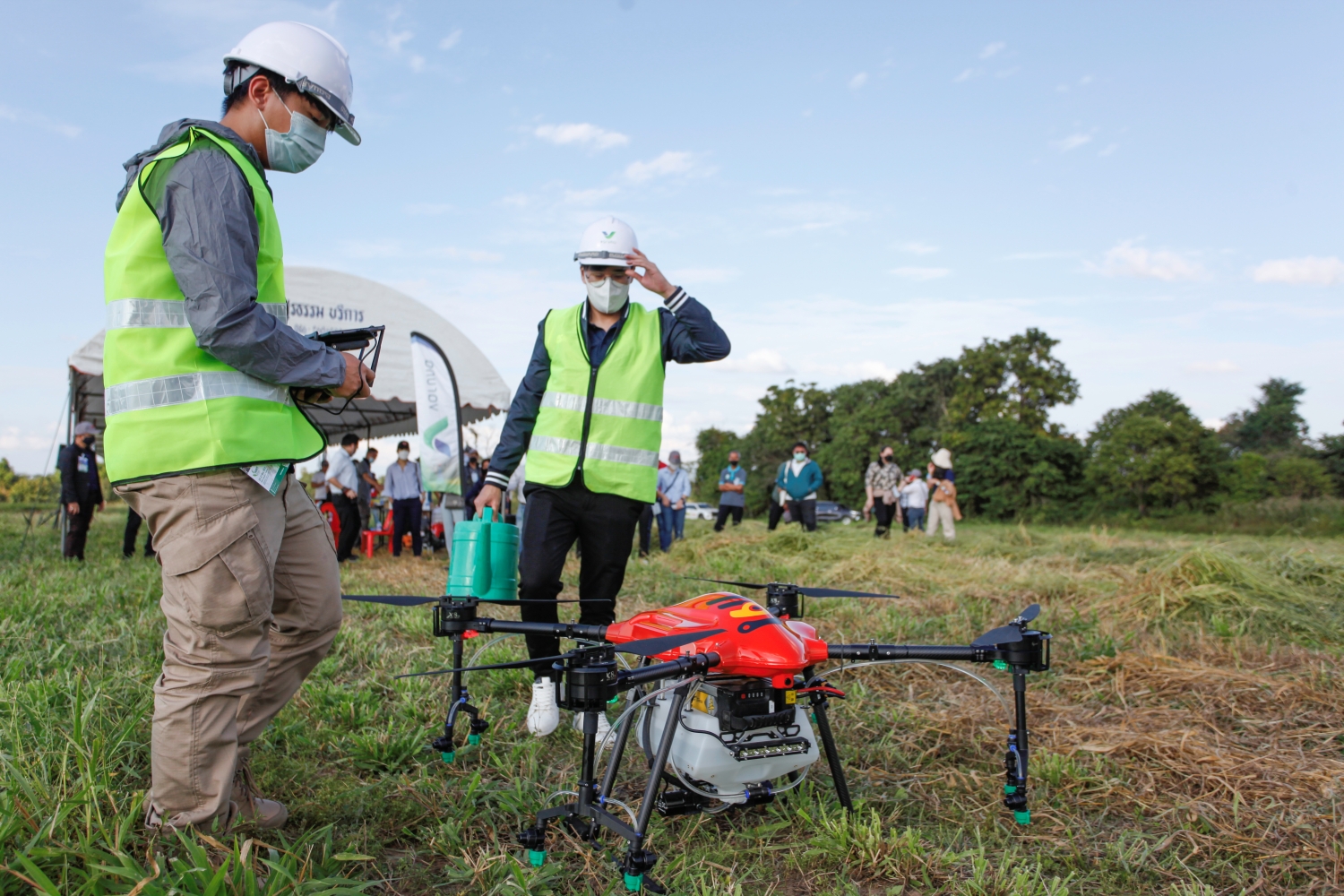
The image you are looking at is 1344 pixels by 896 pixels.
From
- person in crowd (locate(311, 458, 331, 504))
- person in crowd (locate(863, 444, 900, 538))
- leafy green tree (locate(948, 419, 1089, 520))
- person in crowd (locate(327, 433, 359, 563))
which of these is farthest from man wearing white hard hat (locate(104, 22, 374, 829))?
leafy green tree (locate(948, 419, 1089, 520))

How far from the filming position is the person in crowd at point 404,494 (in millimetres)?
12070

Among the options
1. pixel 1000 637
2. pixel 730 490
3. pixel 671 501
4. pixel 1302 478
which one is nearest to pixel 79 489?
pixel 671 501

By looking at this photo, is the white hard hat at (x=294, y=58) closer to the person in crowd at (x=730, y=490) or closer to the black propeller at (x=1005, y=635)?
the black propeller at (x=1005, y=635)

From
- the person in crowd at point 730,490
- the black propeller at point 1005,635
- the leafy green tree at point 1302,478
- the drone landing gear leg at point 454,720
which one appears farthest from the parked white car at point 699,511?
the black propeller at point 1005,635

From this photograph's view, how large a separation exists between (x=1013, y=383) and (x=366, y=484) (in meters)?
45.1

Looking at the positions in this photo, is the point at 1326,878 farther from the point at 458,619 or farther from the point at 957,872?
the point at 458,619

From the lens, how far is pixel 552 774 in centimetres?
322

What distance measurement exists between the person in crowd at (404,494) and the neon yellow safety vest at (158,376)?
1010 centimetres

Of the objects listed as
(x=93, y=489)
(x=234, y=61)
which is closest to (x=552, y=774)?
(x=234, y=61)

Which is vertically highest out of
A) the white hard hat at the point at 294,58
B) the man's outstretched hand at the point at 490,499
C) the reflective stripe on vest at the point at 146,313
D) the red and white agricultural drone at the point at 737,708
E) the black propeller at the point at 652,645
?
the white hard hat at the point at 294,58

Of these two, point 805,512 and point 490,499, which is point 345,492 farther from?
point 490,499

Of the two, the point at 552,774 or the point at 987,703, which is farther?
the point at 987,703

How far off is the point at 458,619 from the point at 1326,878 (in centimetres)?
279

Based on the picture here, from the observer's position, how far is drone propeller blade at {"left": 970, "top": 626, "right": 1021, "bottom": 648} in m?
2.54
